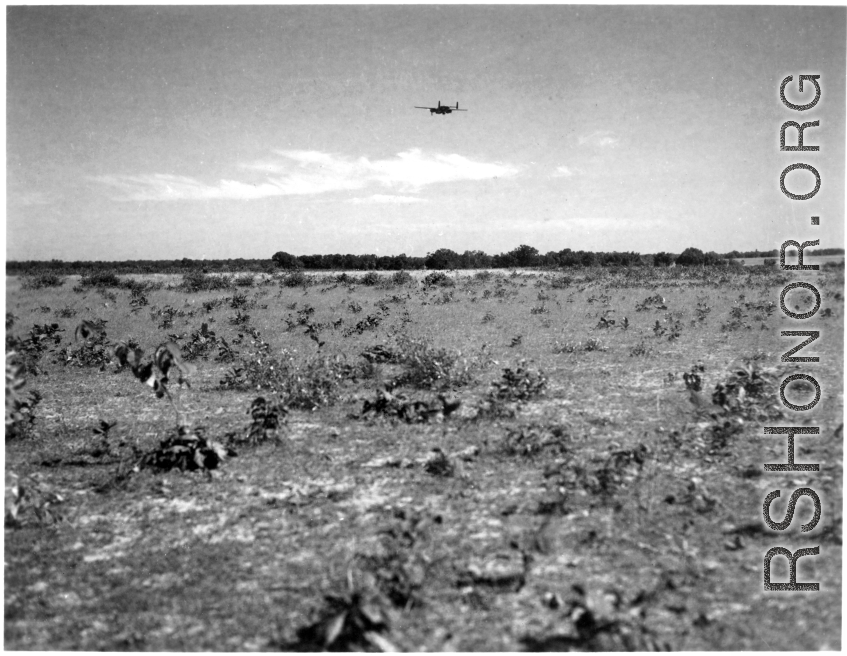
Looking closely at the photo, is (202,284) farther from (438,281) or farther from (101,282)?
(438,281)

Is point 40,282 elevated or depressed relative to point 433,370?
elevated

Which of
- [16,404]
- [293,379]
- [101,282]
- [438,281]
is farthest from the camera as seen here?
[438,281]

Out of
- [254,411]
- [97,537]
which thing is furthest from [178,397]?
[97,537]

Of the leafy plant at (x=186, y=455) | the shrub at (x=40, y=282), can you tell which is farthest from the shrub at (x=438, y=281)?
the leafy plant at (x=186, y=455)

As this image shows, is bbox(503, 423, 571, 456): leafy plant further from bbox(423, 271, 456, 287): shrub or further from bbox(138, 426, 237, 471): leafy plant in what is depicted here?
bbox(423, 271, 456, 287): shrub

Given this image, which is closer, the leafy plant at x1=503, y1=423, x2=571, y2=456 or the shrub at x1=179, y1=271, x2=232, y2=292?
the leafy plant at x1=503, y1=423, x2=571, y2=456

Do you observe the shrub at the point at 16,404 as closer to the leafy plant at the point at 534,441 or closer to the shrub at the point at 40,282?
the leafy plant at the point at 534,441

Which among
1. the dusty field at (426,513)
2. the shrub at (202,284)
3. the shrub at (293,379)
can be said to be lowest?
the dusty field at (426,513)

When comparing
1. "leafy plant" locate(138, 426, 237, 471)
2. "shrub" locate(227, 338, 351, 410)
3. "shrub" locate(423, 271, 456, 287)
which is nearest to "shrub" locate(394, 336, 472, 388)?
"shrub" locate(227, 338, 351, 410)

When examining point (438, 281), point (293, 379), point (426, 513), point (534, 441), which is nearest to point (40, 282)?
point (438, 281)
